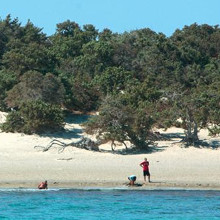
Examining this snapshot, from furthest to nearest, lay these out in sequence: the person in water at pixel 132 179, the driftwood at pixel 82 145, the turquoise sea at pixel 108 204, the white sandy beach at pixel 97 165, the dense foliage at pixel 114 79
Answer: the dense foliage at pixel 114 79
the driftwood at pixel 82 145
the white sandy beach at pixel 97 165
the person in water at pixel 132 179
the turquoise sea at pixel 108 204

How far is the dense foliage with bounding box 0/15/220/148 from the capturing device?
95.9ft

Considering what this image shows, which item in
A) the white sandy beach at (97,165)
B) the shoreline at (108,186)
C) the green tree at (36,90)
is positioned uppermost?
the green tree at (36,90)

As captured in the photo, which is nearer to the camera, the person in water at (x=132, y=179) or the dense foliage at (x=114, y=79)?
the person in water at (x=132, y=179)

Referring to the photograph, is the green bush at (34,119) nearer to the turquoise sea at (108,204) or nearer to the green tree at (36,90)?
the green tree at (36,90)

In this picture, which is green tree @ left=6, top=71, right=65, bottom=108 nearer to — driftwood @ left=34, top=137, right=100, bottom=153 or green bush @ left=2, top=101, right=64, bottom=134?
green bush @ left=2, top=101, right=64, bottom=134

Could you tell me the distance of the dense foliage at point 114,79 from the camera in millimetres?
29219

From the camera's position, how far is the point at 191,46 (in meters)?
50.8

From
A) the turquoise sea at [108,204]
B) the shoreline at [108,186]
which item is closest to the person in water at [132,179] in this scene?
the shoreline at [108,186]

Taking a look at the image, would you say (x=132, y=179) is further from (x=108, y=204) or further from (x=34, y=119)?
(x=34, y=119)

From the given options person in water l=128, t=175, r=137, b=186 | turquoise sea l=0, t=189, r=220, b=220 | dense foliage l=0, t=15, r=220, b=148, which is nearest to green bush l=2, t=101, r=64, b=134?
dense foliage l=0, t=15, r=220, b=148

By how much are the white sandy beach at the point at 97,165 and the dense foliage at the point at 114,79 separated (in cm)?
97

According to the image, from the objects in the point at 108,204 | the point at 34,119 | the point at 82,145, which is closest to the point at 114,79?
the point at 34,119

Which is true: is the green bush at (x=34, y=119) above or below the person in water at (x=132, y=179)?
above

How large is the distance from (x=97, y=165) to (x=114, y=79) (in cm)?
1260
